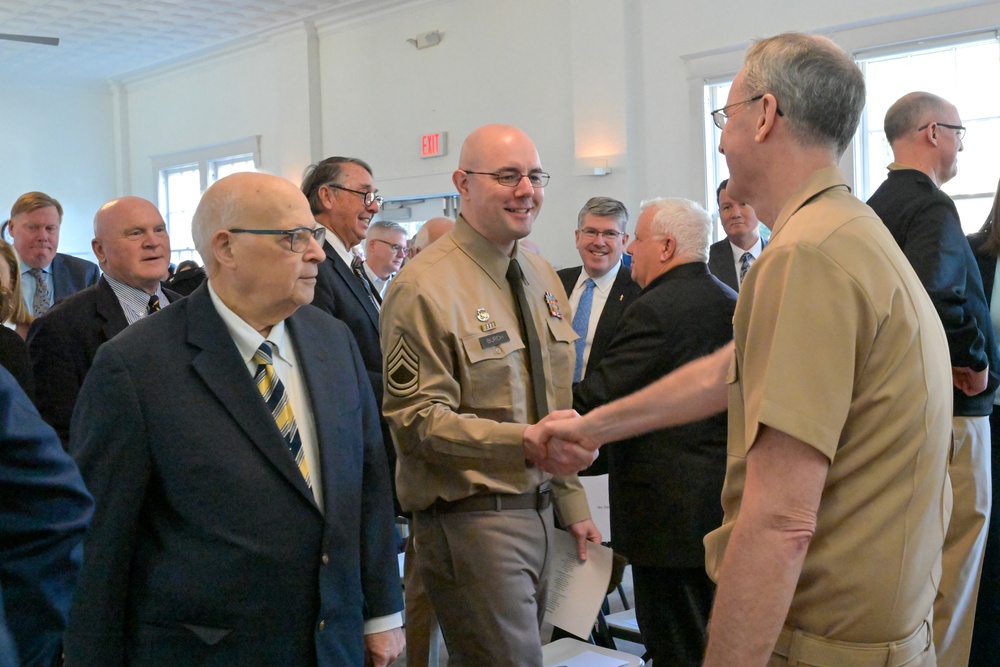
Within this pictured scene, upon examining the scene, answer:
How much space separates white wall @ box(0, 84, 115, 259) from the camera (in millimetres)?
12375

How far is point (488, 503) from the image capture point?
2.42 metres

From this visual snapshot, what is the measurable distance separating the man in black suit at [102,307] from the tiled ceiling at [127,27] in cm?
691

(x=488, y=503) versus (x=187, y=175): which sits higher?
(x=187, y=175)

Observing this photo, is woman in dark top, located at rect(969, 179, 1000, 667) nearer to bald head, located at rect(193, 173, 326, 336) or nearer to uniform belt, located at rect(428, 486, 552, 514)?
uniform belt, located at rect(428, 486, 552, 514)

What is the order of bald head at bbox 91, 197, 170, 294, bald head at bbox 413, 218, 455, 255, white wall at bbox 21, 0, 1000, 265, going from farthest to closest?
white wall at bbox 21, 0, 1000, 265 → bald head at bbox 413, 218, 455, 255 → bald head at bbox 91, 197, 170, 294

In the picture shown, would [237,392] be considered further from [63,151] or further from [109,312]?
[63,151]

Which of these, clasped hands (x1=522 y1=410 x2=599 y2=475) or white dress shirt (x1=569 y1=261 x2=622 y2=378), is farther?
white dress shirt (x1=569 y1=261 x2=622 y2=378)

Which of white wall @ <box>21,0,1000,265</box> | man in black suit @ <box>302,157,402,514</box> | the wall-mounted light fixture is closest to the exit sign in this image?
white wall @ <box>21,0,1000,265</box>

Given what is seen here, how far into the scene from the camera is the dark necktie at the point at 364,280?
144 inches

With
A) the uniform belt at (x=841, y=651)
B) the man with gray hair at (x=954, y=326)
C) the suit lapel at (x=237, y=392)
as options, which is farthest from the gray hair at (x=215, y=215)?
the man with gray hair at (x=954, y=326)

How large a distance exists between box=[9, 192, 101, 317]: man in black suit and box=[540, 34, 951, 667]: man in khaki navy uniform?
17.2ft

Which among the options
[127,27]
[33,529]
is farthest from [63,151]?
[33,529]

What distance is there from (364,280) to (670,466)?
151cm

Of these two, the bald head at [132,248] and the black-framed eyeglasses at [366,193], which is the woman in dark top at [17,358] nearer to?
the bald head at [132,248]
